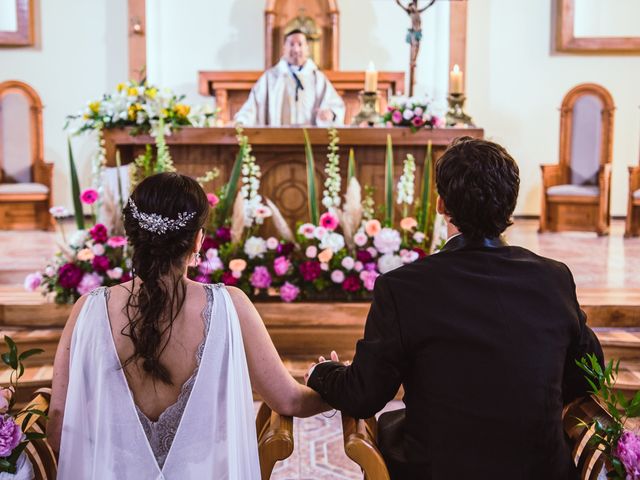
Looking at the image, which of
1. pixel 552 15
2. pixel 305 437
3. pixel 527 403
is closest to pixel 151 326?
pixel 527 403

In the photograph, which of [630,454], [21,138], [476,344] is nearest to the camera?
[630,454]

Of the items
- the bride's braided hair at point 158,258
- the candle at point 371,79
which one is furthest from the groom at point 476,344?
the candle at point 371,79

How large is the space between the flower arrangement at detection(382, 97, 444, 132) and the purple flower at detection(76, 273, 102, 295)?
1.80m

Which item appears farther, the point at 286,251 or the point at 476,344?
the point at 286,251

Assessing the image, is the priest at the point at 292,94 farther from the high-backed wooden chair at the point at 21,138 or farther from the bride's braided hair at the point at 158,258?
the bride's braided hair at the point at 158,258

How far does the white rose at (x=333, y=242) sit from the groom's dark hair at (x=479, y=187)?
6.11 ft

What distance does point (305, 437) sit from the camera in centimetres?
294

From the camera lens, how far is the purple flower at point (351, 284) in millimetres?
3416

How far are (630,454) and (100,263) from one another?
2576 millimetres

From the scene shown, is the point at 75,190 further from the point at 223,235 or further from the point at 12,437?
the point at 12,437

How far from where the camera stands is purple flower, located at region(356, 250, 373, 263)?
135 inches

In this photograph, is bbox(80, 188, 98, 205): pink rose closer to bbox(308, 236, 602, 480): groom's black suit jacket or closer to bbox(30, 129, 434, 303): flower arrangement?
bbox(30, 129, 434, 303): flower arrangement

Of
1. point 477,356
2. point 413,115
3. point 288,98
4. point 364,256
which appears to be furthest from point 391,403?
point 288,98

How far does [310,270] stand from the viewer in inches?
134
